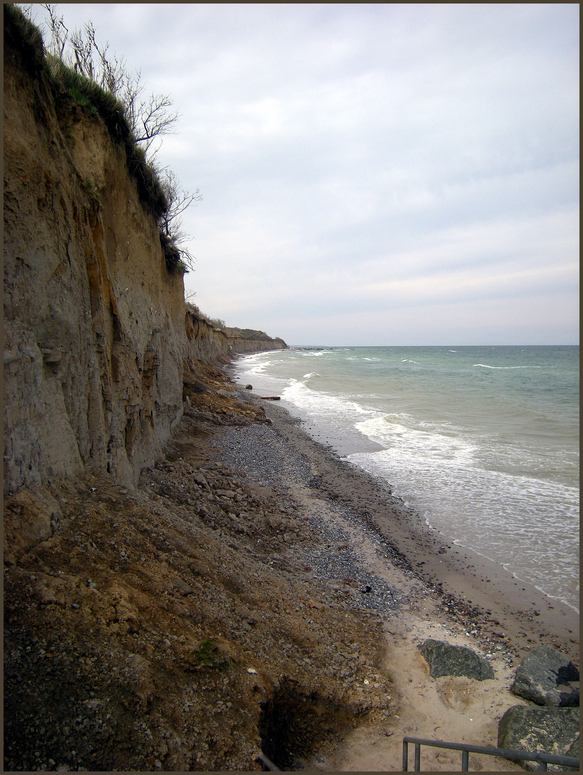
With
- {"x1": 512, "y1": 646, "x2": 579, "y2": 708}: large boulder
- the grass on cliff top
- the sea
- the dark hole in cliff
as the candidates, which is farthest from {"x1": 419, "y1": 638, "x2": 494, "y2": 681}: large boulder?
the grass on cliff top

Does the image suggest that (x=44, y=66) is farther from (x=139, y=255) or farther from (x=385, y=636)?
(x=385, y=636)

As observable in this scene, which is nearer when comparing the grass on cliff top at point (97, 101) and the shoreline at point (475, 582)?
the grass on cliff top at point (97, 101)

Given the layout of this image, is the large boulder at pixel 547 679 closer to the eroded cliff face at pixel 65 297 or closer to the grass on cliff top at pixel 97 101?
the eroded cliff face at pixel 65 297

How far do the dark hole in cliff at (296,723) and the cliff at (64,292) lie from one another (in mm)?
3598

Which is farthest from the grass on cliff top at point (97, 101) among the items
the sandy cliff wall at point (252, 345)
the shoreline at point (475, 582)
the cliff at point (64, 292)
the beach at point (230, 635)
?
the sandy cliff wall at point (252, 345)

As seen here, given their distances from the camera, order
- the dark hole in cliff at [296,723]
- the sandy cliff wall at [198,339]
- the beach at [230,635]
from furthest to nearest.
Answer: the sandy cliff wall at [198,339] → the dark hole in cliff at [296,723] → the beach at [230,635]

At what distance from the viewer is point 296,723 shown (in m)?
4.41

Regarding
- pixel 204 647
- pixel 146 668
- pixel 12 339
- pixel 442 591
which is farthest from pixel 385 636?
pixel 12 339

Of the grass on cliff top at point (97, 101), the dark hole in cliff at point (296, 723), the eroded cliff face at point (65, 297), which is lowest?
the dark hole in cliff at point (296, 723)

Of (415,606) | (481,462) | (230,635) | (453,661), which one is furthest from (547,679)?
(481,462)

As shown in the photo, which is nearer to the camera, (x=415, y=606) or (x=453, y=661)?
(x=453, y=661)

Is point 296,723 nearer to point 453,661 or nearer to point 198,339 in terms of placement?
point 453,661

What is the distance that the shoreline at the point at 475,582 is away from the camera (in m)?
6.55

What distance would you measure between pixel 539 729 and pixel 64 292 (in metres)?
7.74
